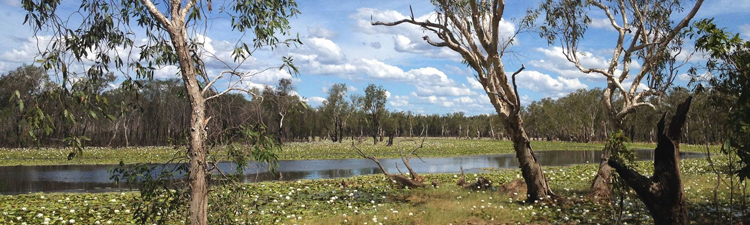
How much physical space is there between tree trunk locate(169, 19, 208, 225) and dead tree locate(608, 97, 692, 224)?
6760 mm

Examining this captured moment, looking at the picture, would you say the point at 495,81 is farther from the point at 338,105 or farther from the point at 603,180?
the point at 338,105

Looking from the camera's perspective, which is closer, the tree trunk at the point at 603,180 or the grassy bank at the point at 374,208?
the grassy bank at the point at 374,208

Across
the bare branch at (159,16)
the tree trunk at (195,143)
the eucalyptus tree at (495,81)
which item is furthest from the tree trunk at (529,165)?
the bare branch at (159,16)

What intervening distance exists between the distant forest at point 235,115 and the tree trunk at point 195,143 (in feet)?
1.25

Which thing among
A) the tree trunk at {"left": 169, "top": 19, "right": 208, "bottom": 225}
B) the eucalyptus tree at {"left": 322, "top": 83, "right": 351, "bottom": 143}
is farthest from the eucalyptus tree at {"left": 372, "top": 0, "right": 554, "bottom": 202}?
the eucalyptus tree at {"left": 322, "top": 83, "right": 351, "bottom": 143}

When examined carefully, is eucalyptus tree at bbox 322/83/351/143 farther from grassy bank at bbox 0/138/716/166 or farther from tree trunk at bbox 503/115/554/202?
tree trunk at bbox 503/115/554/202

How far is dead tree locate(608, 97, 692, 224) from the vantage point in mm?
8656

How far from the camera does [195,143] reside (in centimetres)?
735

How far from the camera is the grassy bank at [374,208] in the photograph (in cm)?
1171

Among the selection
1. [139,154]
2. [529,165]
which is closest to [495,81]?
[529,165]

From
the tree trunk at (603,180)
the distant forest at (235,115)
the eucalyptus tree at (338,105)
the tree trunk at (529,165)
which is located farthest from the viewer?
the eucalyptus tree at (338,105)

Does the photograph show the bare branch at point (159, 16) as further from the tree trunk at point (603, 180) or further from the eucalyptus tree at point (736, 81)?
the tree trunk at point (603, 180)

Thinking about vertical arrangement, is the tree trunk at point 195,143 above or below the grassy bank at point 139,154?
above

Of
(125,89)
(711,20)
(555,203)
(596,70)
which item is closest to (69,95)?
(125,89)
